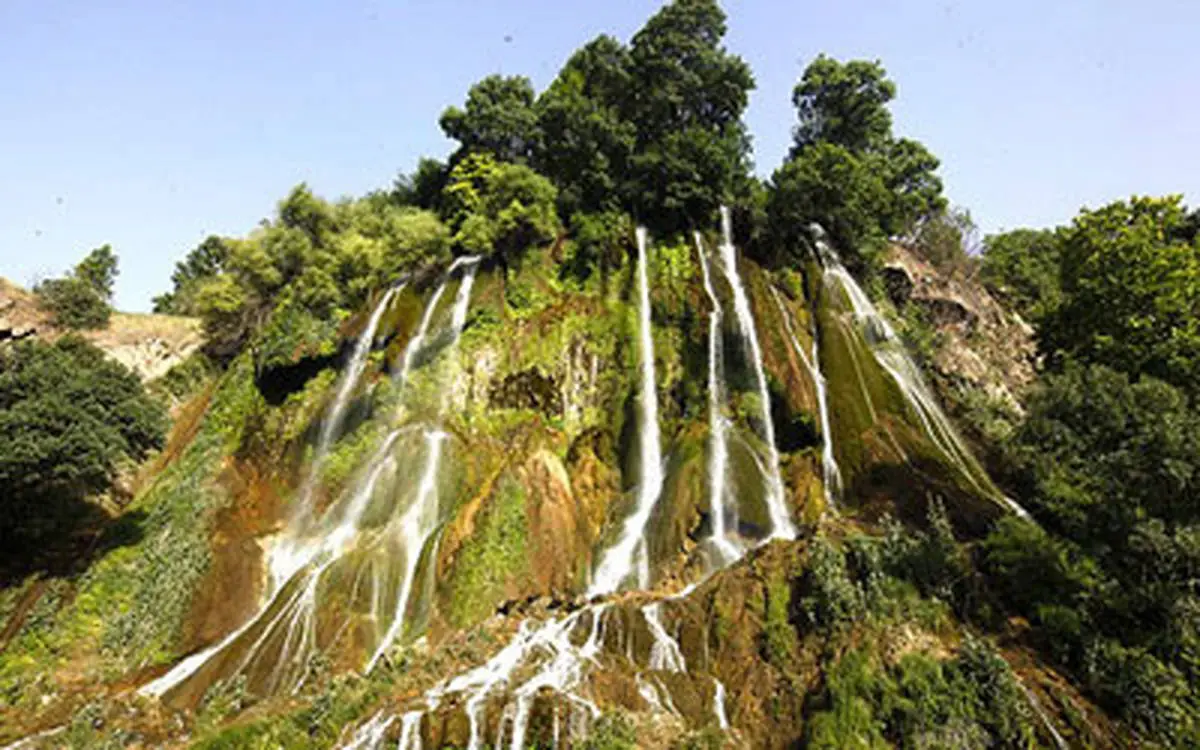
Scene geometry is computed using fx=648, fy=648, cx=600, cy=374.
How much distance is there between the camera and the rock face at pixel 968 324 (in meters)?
27.4

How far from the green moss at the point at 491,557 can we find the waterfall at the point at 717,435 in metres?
4.74

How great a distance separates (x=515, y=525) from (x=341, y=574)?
413 centimetres

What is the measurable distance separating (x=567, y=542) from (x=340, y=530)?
6.13 meters

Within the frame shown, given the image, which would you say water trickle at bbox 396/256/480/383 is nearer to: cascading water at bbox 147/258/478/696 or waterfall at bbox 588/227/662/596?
cascading water at bbox 147/258/478/696

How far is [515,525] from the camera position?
1612 centimetres

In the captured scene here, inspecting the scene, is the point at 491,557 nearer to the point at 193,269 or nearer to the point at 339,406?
the point at 339,406

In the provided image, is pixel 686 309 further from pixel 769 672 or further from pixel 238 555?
pixel 238 555

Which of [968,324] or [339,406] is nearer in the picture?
[339,406]

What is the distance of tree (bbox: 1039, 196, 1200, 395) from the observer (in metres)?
16.8

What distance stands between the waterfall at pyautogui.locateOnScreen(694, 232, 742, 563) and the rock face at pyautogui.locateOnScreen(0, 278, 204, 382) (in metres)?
24.1

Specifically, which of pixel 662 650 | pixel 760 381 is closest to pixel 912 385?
pixel 760 381

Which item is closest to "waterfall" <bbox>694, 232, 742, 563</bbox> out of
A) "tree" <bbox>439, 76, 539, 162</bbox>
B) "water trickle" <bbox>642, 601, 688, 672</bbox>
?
"water trickle" <bbox>642, 601, 688, 672</bbox>

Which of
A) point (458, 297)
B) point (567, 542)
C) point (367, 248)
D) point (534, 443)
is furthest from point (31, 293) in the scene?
point (567, 542)

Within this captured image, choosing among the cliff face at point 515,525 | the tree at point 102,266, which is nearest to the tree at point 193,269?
the tree at point 102,266
